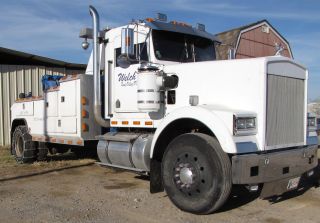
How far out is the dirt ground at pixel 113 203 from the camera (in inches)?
212

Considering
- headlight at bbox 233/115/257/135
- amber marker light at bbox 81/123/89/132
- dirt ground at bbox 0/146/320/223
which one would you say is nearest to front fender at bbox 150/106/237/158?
headlight at bbox 233/115/257/135

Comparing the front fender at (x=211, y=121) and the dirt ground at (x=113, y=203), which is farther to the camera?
the dirt ground at (x=113, y=203)

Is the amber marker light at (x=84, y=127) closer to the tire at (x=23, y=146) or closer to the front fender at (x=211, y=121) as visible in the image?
the tire at (x=23, y=146)

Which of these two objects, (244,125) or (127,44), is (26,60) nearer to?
(127,44)

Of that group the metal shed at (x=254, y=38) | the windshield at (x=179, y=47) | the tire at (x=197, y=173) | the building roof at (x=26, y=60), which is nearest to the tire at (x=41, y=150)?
the windshield at (x=179, y=47)

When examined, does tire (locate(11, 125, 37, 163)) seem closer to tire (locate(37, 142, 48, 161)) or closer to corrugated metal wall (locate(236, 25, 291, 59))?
tire (locate(37, 142, 48, 161))

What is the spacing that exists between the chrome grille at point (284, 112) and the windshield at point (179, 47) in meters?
2.14

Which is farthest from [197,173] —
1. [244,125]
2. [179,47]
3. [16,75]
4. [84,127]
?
[16,75]

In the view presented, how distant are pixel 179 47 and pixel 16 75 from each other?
35.5ft

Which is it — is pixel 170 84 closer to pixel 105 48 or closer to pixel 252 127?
pixel 252 127

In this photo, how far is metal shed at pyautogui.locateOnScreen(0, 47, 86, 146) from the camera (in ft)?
52.4

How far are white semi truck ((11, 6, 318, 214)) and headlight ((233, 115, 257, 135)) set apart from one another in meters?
0.01

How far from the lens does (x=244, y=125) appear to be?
5.14 metres

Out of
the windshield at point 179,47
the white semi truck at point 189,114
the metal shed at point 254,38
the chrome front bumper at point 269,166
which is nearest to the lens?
the chrome front bumper at point 269,166
